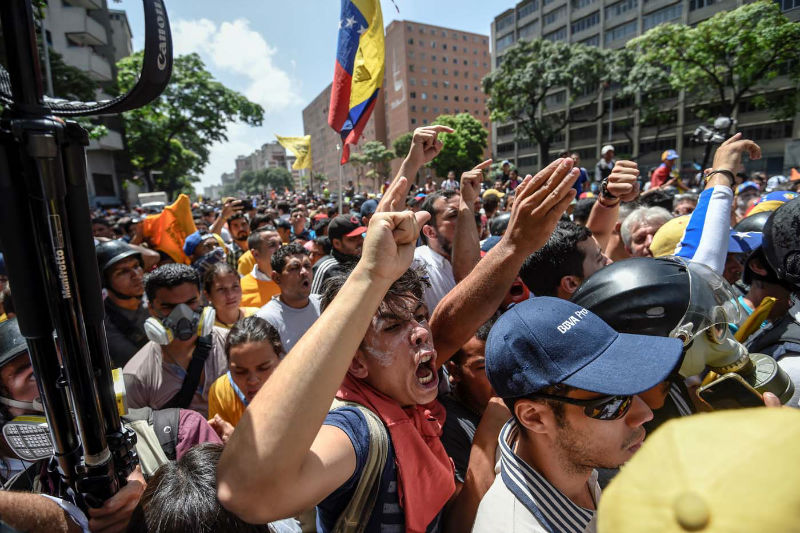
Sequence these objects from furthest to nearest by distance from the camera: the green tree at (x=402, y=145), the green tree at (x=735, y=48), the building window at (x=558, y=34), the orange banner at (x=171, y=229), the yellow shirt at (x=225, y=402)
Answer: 1. the green tree at (x=402, y=145)
2. the building window at (x=558, y=34)
3. the green tree at (x=735, y=48)
4. the orange banner at (x=171, y=229)
5. the yellow shirt at (x=225, y=402)

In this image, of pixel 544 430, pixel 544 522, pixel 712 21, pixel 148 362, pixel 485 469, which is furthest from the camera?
pixel 712 21

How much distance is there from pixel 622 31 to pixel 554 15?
Answer: 10.6 metres

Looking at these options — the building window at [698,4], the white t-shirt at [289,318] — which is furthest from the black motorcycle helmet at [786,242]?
the building window at [698,4]

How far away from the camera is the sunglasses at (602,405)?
127 cm

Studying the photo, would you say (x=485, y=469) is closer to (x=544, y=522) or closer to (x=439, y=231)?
(x=544, y=522)

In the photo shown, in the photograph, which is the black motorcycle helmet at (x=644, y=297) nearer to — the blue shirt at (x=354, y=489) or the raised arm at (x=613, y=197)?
the raised arm at (x=613, y=197)

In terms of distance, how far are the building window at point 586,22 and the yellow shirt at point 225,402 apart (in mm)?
56773

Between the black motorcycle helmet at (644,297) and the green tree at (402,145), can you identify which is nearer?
the black motorcycle helmet at (644,297)

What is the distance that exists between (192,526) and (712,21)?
95.8 feet

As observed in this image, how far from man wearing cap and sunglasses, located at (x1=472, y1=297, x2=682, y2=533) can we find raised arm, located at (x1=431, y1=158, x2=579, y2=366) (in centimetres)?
46

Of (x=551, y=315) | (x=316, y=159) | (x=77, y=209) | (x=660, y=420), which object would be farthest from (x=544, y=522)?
(x=316, y=159)

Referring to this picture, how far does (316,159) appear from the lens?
123m

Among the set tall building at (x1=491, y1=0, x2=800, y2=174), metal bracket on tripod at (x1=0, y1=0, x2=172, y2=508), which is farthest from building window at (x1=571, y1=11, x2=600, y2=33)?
metal bracket on tripod at (x1=0, y1=0, x2=172, y2=508)

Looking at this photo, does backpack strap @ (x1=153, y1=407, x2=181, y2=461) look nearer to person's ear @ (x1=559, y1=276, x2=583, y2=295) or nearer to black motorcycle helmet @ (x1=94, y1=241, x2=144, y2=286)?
black motorcycle helmet @ (x1=94, y1=241, x2=144, y2=286)
